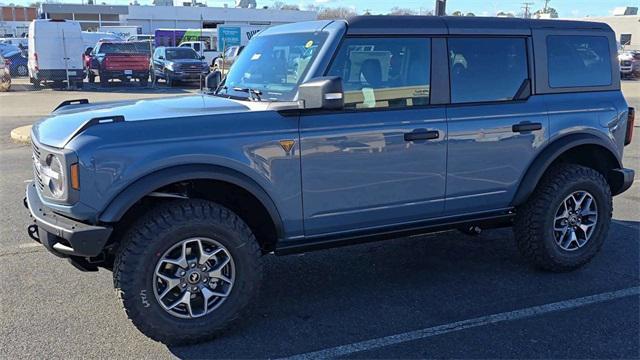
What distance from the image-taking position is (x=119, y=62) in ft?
81.0

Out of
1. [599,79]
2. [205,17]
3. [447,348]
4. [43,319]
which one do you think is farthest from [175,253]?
[205,17]

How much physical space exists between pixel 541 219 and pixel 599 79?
1.31 meters

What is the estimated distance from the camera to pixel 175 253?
11.6 ft

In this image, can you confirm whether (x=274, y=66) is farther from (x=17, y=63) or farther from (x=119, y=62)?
(x=17, y=63)

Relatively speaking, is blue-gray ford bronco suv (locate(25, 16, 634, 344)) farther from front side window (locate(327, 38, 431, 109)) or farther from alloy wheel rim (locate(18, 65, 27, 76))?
alloy wheel rim (locate(18, 65, 27, 76))

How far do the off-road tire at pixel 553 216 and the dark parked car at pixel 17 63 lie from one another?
3204cm

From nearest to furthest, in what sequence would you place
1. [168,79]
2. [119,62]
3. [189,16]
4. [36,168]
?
[36,168]
[119,62]
[168,79]
[189,16]

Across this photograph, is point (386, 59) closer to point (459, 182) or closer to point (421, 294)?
point (459, 182)

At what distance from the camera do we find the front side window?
396 cm

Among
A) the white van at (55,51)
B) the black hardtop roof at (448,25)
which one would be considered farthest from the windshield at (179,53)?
the black hardtop roof at (448,25)

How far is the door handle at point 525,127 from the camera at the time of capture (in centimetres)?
441

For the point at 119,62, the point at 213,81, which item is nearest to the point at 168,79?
the point at 119,62

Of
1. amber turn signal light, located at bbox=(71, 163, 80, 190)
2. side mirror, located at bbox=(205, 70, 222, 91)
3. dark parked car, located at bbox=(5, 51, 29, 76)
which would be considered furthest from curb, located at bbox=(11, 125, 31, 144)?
dark parked car, located at bbox=(5, 51, 29, 76)

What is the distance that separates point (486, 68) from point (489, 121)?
421 mm
